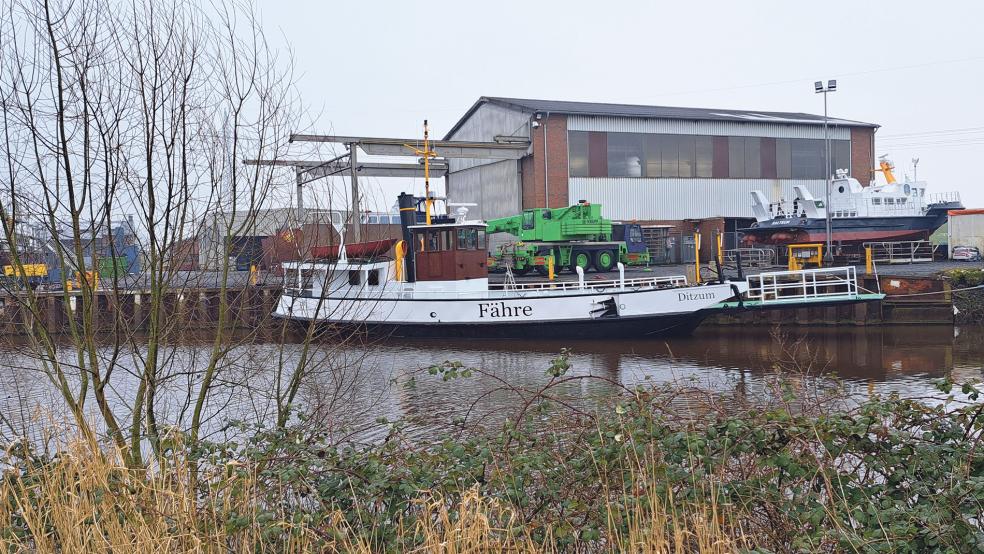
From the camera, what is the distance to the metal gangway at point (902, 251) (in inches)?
1194

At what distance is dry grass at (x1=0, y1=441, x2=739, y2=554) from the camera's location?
12.5 ft

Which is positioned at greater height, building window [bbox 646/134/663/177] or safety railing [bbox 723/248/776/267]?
building window [bbox 646/134/663/177]

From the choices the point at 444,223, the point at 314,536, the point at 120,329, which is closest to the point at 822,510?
the point at 314,536

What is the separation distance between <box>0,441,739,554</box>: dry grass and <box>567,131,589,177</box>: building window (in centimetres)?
2897

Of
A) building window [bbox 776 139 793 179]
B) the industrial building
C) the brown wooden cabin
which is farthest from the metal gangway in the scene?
the brown wooden cabin

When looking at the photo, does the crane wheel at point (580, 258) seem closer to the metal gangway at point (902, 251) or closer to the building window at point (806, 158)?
the metal gangway at point (902, 251)

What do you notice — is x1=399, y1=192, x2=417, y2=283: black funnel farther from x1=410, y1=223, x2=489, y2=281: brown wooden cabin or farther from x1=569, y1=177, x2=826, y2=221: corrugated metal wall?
x1=569, y1=177, x2=826, y2=221: corrugated metal wall

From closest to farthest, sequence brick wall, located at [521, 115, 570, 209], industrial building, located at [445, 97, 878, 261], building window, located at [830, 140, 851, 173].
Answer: brick wall, located at [521, 115, 570, 209] < industrial building, located at [445, 97, 878, 261] < building window, located at [830, 140, 851, 173]

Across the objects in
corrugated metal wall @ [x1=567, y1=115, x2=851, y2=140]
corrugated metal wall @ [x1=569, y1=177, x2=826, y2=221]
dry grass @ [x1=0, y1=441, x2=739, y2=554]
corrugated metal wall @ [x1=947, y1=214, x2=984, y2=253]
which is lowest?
dry grass @ [x1=0, y1=441, x2=739, y2=554]

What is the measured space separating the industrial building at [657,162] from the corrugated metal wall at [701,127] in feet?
0.14

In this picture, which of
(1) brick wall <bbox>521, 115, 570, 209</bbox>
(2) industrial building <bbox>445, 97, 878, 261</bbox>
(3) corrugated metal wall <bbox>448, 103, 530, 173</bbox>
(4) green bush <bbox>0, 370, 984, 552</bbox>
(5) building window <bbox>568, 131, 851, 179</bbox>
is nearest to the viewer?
(4) green bush <bbox>0, 370, 984, 552</bbox>

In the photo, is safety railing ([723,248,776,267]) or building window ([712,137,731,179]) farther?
building window ([712,137,731,179])

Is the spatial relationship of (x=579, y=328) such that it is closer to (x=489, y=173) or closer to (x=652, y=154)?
(x=652, y=154)

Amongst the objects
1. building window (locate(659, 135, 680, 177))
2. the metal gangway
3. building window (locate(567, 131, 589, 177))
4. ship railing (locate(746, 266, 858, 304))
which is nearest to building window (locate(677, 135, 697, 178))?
building window (locate(659, 135, 680, 177))
